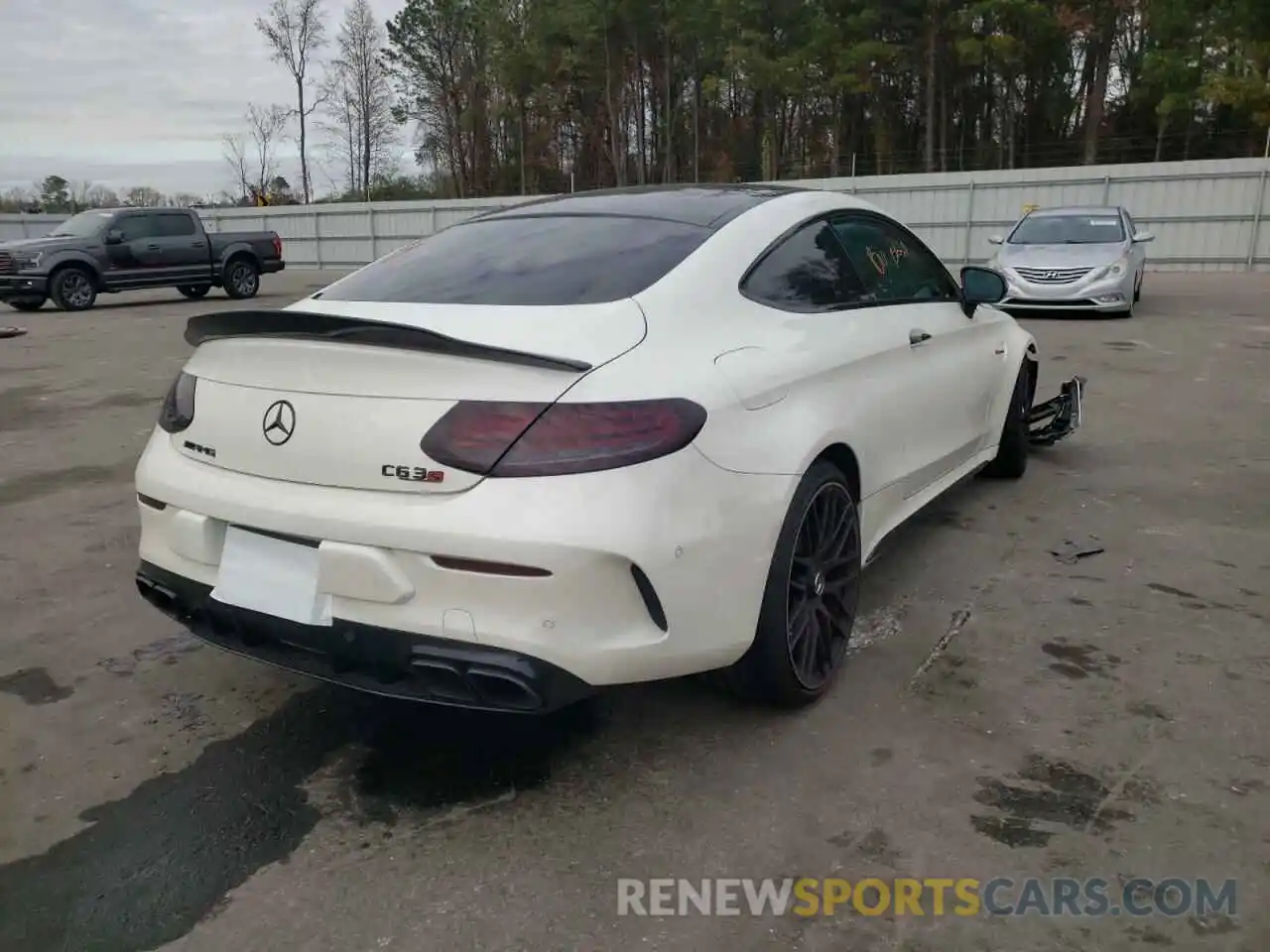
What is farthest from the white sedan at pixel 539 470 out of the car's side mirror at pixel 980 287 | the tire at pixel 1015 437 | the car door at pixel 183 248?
the car door at pixel 183 248

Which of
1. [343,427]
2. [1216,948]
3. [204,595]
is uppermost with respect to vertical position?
[343,427]

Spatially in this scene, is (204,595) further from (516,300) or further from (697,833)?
(697,833)

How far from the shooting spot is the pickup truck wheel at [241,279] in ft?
59.7

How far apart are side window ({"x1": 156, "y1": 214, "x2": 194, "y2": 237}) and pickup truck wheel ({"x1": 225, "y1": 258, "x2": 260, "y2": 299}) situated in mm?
904

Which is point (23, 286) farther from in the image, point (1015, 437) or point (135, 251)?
point (1015, 437)

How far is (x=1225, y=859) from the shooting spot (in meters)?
2.22

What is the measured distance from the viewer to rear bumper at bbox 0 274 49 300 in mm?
16078

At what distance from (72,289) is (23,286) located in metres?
0.70

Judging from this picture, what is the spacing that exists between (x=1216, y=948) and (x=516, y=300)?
2.15m

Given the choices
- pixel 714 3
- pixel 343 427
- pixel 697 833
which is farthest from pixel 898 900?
pixel 714 3

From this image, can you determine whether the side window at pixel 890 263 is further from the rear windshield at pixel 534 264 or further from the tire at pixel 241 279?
the tire at pixel 241 279

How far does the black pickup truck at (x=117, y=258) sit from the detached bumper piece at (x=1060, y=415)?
15624mm

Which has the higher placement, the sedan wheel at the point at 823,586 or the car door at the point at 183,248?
the car door at the point at 183,248

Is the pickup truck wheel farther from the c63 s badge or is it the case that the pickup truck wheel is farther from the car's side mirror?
the c63 s badge
